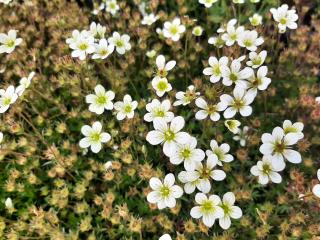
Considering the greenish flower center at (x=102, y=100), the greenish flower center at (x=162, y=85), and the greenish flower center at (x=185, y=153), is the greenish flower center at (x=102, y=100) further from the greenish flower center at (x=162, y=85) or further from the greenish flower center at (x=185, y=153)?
the greenish flower center at (x=185, y=153)

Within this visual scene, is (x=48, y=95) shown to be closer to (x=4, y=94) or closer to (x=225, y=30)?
(x=4, y=94)

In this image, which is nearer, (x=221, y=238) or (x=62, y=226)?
(x=221, y=238)

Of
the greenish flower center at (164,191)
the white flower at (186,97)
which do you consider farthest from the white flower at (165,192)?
the white flower at (186,97)

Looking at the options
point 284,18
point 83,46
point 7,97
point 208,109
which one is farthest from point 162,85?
point 284,18

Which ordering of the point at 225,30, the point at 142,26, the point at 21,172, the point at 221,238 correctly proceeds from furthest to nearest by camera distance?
the point at 142,26, the point at 225,30, the point at 21,172, the point at 221,238

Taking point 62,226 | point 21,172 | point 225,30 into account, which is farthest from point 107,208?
point 225,30

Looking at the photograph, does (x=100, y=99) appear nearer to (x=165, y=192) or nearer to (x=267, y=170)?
(x=165, y=192)
